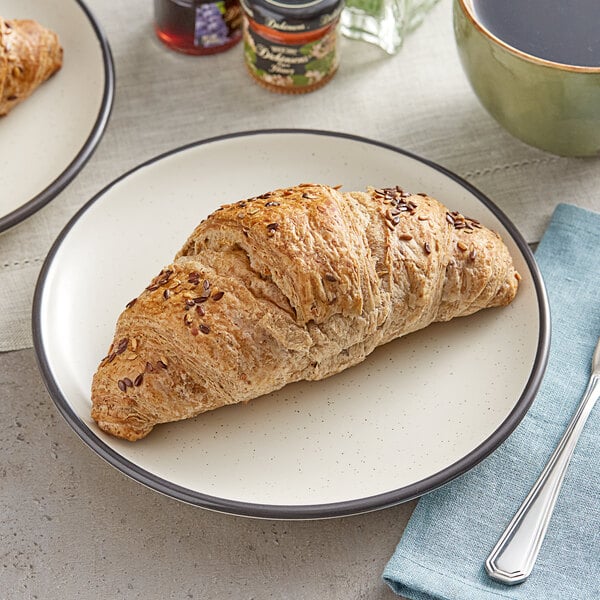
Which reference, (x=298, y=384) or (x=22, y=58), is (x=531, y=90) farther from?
(x=22, y=58)

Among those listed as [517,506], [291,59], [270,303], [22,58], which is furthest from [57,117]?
[517,506]

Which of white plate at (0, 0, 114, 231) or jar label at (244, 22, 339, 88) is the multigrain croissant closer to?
white plate at (0, 0, 114, 231)

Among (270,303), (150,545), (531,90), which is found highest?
(531,90)

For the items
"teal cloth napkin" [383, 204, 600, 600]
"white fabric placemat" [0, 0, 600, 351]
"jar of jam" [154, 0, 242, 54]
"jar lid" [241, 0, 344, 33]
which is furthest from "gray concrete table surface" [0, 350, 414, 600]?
"jar of jam" [154, 0, 242, 54]

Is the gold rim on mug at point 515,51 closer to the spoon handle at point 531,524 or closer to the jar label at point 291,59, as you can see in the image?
the jar label at point 291,59

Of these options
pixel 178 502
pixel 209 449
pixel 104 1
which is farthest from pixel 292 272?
pixel 104 1

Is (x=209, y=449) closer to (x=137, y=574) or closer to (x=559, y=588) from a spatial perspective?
(x=137, y=574)
